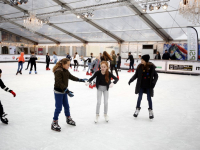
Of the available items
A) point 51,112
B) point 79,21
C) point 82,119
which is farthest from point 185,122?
point 79,21

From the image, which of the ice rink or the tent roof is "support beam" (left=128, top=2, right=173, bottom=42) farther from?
the ice rink

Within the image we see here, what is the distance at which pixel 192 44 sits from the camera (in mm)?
11844

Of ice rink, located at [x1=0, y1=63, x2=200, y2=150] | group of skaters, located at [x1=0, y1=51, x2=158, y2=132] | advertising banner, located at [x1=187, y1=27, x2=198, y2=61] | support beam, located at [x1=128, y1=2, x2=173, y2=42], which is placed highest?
support beam, located at [x1=128, y1=2, x2=173, y2=42]

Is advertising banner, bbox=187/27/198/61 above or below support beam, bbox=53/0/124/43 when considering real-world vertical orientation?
below

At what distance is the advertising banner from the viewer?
1181 centimetres

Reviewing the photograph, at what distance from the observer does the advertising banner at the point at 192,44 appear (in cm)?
1181

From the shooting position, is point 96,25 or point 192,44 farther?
point 96,25

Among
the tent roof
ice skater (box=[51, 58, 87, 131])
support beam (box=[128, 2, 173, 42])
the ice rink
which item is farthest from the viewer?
the tent roof

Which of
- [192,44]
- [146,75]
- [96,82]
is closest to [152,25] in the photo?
[192,44]

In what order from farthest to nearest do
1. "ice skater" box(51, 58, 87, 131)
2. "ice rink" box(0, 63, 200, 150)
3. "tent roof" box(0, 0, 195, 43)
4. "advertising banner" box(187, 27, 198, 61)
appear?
"tent roof" box(0, 0, 195, 43) → "advertising banner" box(187, 27, 198, 61) → "ice skater" box(51, 58, 87, 131) → "ice rink" box(0, 63, 200, 150)

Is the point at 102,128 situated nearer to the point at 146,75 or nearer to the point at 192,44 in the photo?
the point at 146,75

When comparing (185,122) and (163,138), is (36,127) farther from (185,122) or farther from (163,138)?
(185,122)

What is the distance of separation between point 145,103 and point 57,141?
279cm

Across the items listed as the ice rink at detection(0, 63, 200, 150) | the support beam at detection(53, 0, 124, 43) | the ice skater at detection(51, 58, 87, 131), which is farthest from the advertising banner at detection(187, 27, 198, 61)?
the ice skater at detection(51, 58, 87, 131)
